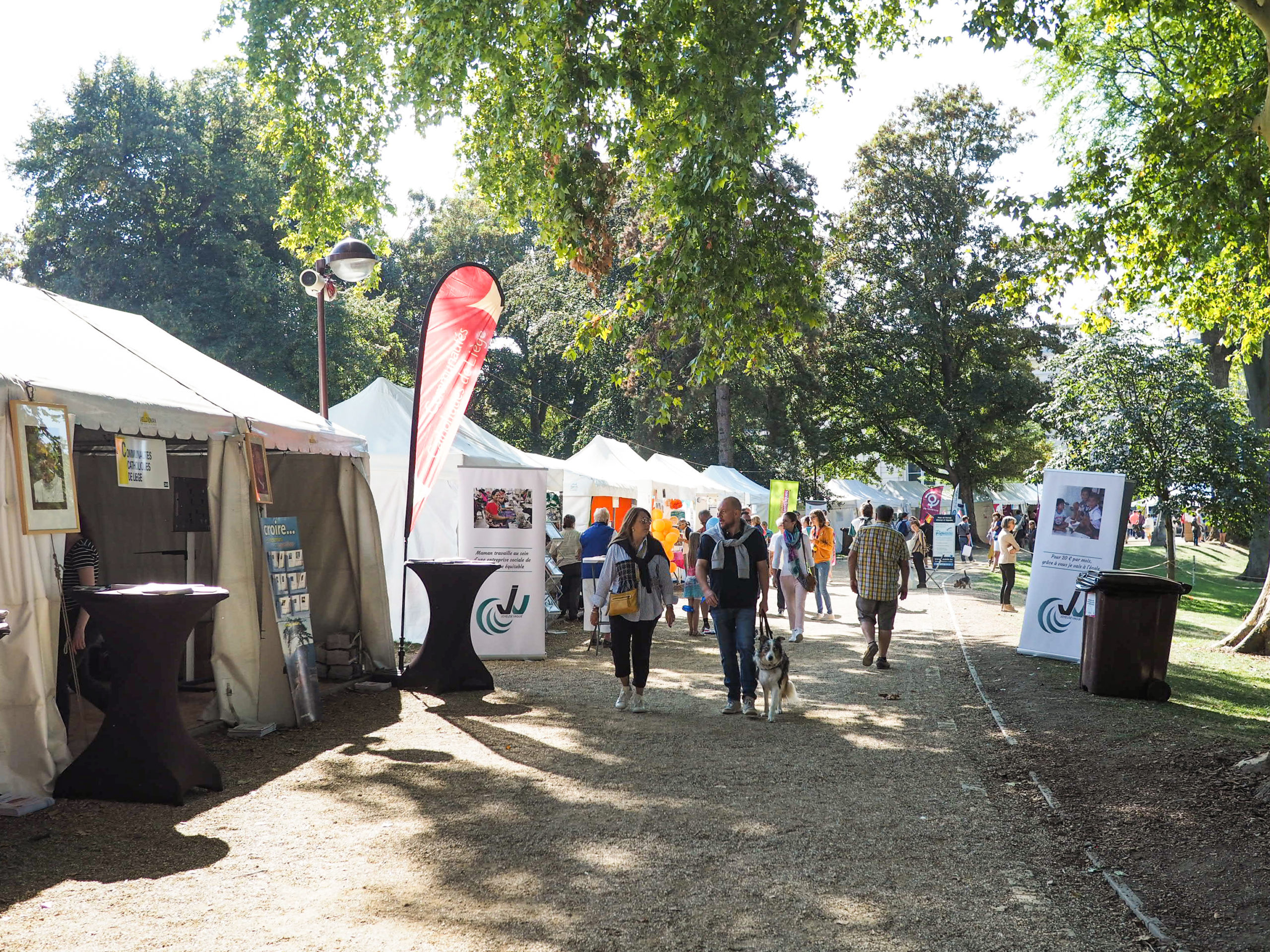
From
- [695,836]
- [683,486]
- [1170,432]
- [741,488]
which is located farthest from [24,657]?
[741,488]

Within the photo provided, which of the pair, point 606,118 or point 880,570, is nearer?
point 880,570

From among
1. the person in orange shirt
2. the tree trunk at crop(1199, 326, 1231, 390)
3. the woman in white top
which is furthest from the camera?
the tree trunk at crop(1199, 326, 1231, 390)

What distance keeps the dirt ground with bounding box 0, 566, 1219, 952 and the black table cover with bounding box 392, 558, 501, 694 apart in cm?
82

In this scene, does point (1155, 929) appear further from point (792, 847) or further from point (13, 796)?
point (13, 796)

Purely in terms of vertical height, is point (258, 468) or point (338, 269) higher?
point (338, 269)

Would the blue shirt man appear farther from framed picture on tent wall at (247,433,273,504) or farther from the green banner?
the green banner

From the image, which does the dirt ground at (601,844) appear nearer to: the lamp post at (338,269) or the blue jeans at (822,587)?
the lamp post at (338,269)

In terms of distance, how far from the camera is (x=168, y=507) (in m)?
11.0

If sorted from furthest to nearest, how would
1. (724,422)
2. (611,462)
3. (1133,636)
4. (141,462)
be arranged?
(724,422), (611,462), (1133,636), (141,462)

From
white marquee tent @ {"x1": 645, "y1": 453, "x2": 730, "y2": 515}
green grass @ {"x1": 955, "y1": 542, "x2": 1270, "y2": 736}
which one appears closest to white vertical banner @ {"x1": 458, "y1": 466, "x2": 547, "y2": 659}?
green grass @ {"x1": 955, "y1": 542, "x2": 1270, "y2": 736}

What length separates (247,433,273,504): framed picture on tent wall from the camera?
819 cm

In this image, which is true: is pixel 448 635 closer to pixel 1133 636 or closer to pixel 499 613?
pixel 499 613

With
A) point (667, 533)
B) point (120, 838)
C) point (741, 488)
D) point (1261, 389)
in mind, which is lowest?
point (120, 838)

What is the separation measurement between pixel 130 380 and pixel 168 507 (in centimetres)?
398
